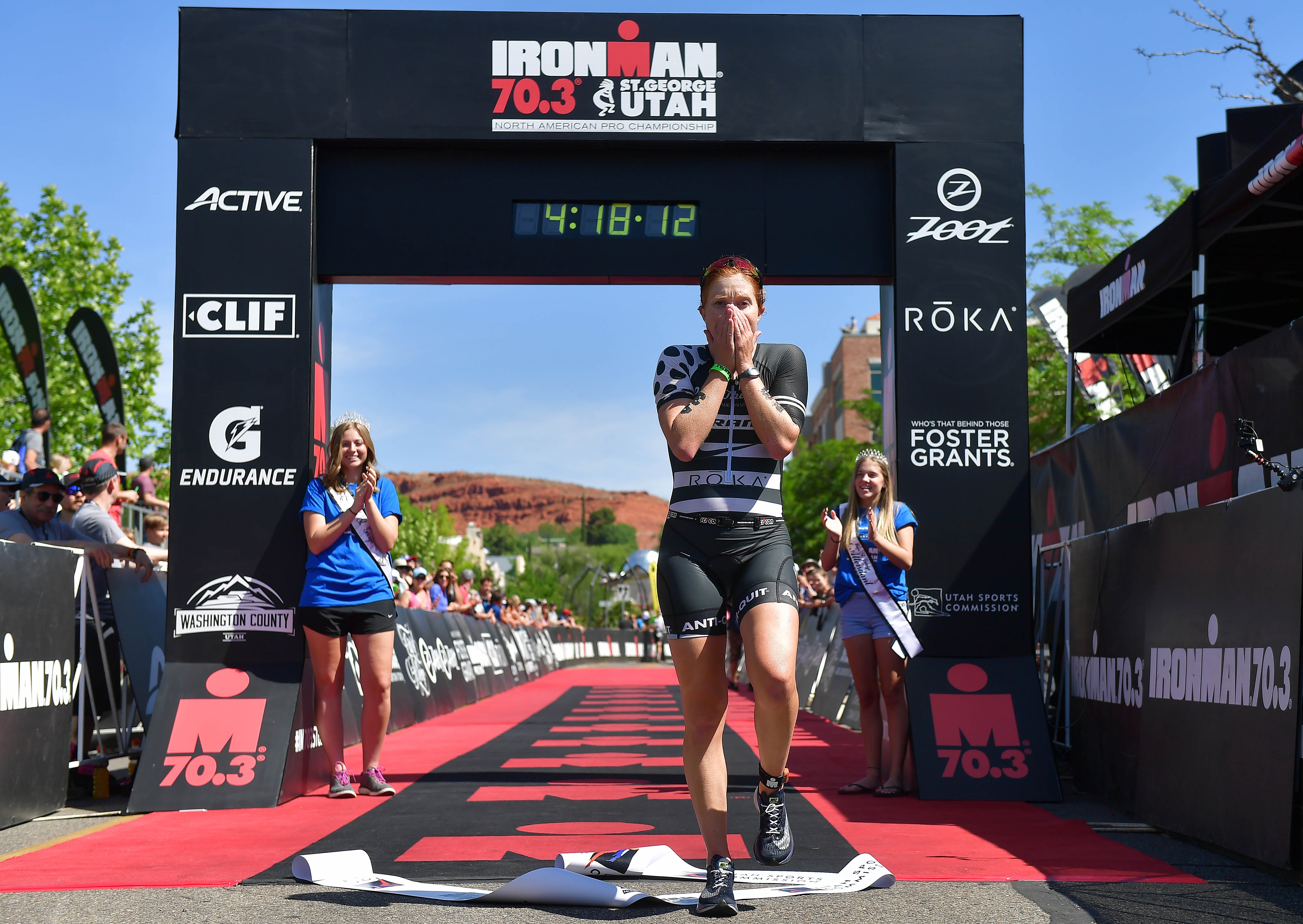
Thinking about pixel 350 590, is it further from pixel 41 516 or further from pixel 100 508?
pixel 41 516

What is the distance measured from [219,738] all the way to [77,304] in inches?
1058

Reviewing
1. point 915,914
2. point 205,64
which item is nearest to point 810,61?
point 205,64

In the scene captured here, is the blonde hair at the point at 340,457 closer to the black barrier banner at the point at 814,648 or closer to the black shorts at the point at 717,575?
the black shorts at the point at 717,575

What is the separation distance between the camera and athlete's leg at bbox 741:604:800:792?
370 centimetres

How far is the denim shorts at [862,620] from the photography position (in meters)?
7.08

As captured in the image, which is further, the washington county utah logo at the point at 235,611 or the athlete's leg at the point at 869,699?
the athlete's leg at the point at 869,699

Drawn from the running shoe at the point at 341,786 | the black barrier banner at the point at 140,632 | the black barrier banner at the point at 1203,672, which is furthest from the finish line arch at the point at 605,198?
the running shoe at the point at 341,786

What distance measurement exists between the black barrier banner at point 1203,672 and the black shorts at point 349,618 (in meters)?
3.05

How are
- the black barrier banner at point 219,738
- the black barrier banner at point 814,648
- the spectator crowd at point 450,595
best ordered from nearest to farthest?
1. the black barrier banner at point 219,738
2. the black barrier banner at point 814,648
3. the spectator crowd at point 450,595

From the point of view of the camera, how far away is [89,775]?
24.2 feet

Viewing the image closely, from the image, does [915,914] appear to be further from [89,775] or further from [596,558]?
[596,558]

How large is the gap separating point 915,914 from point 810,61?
16.8ft

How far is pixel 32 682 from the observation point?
6.28 meters

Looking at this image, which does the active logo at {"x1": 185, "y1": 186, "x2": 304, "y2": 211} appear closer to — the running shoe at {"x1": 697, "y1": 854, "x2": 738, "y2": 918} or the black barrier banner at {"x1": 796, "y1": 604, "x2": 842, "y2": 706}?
the running shoe at {"x1": 697, "y1": 854, "x2": 738, "y2": 918}
